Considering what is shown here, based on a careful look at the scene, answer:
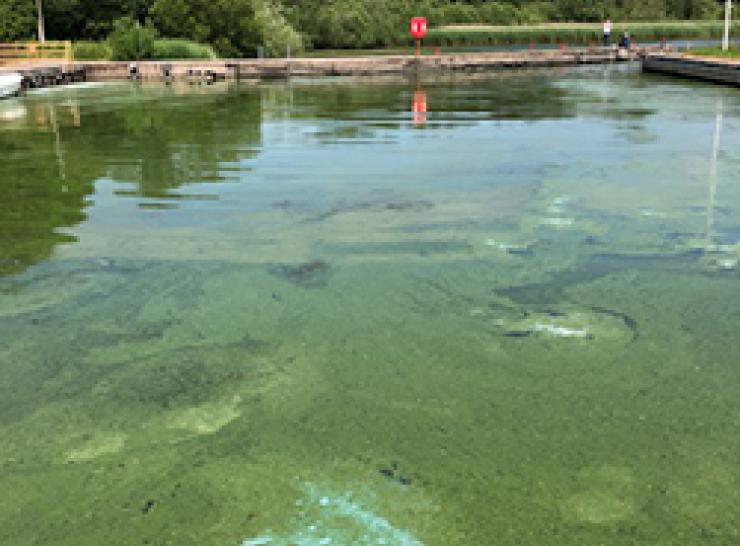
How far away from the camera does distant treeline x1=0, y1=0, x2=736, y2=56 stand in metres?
35.6

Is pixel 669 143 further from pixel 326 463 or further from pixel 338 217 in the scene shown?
pixel 326 463

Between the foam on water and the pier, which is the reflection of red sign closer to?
the pier

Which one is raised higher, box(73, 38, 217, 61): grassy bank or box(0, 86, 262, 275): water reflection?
box(73, 38, 217, 61): grassy bank

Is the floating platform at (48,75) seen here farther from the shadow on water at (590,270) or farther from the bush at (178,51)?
the shadow on water at (590,270)

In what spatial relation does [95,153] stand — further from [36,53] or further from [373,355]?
[36,53]

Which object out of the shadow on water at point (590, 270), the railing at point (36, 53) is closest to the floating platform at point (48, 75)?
the railing at point (36, 53)

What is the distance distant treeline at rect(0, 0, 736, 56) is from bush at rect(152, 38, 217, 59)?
8.41ft

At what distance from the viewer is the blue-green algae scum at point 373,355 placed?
3051mm

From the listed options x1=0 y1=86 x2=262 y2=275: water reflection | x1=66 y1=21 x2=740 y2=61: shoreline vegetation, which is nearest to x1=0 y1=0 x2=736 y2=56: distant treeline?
A: x1=66 y1=21 x2=740 y2=61: shoreline vegetation

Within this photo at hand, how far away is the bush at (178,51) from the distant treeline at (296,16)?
2563 mm

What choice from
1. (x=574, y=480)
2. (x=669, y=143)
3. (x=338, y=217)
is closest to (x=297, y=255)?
(x=338, y=217)

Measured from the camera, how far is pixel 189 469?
3.35 meters

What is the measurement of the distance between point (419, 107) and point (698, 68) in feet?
41.3

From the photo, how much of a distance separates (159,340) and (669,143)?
974 centimetres
